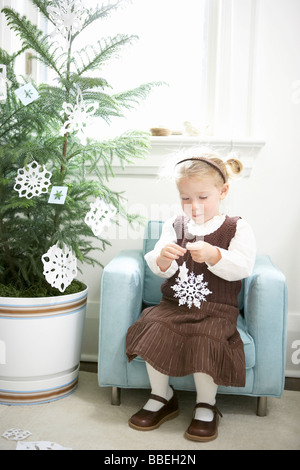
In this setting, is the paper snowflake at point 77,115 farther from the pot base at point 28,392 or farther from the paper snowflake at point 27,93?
the pot base at point 28,392

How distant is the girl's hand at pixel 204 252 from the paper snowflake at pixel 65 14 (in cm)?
88

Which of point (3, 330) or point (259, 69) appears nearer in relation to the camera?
point (3, 330)

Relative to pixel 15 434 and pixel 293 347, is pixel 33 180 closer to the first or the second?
pixel 15 434

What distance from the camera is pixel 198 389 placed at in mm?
1634

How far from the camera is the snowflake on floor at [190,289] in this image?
1724 mm

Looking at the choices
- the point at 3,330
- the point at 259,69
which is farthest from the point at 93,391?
the point at 259,69

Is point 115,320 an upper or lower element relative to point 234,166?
lower

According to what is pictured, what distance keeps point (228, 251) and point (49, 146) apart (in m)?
0.76

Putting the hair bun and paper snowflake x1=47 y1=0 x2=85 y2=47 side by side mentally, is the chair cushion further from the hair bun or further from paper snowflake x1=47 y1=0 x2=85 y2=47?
paper snowflake x1=47 y1=0 x2=85 y2=47

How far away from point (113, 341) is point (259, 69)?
1.35 m

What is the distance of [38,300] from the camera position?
5.78 ft

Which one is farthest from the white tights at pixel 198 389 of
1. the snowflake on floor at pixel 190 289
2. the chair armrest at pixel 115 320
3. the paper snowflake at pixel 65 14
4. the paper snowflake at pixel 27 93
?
the paper snowflake at pixel 65 14

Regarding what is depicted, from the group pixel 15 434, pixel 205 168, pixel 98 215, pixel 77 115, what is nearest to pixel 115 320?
pixel 98 215

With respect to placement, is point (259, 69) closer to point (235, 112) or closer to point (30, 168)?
point (235, 112)
